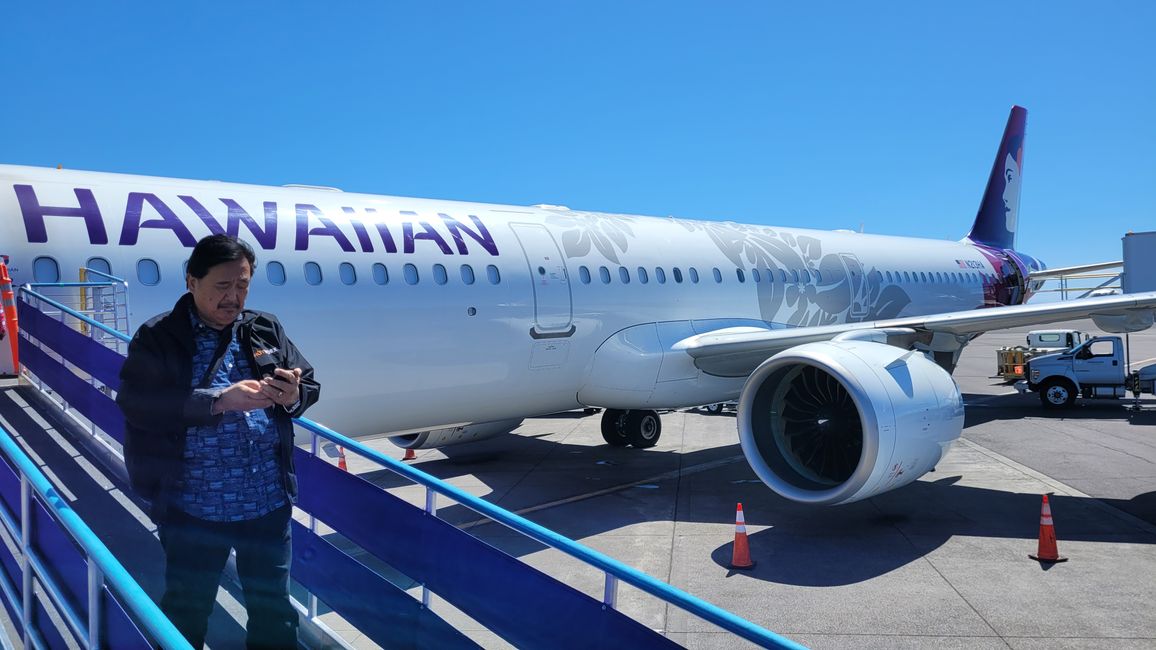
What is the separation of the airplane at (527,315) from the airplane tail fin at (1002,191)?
10.4m

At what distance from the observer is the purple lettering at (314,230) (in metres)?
7.09

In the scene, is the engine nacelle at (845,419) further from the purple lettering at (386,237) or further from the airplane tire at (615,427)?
the airplane tire at (615,427)

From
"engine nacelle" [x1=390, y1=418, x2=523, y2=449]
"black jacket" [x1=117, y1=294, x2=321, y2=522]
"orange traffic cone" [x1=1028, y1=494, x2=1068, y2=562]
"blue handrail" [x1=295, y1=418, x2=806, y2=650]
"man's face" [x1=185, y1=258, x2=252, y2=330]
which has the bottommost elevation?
"orange traffic cone" [x1=1028, y1=494, x2=1068, y2=562]

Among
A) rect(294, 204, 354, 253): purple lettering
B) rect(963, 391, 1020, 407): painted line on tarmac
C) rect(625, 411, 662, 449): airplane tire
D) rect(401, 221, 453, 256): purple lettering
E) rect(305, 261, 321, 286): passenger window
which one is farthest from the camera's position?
rect(963, 391, 1020, 407): painted line on tarmac

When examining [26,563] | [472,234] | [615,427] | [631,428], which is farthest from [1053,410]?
[26,563]

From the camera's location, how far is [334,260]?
283 inches

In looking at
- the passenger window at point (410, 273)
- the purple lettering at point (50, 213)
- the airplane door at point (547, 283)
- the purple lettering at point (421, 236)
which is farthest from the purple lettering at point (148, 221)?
the airplane door at point (547, 283)

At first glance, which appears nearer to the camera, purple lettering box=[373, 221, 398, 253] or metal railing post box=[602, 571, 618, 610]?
metal railing post box=[602, 571, 618, 610]

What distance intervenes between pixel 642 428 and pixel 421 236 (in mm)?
6085

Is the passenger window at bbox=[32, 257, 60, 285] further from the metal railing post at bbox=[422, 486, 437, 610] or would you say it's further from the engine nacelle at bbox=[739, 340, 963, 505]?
the engine nacelle at bbox=[739, 340, 963, 505]

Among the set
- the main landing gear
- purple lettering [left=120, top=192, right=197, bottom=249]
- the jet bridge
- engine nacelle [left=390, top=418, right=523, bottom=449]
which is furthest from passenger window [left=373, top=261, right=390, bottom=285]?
the main landing gear

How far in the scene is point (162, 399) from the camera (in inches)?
96.4

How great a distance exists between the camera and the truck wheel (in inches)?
660

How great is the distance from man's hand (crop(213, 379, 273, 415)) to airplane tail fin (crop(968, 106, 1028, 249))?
2032 centimetres
